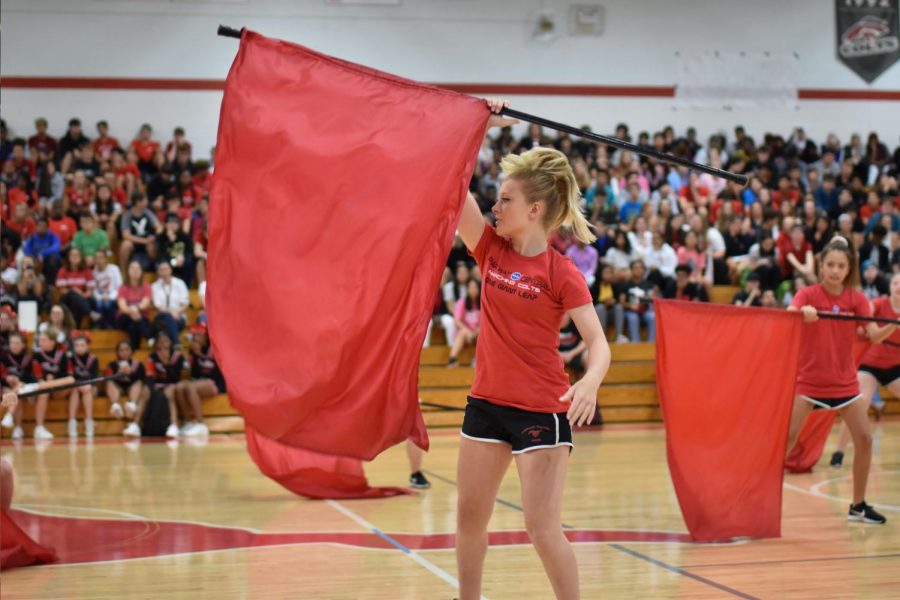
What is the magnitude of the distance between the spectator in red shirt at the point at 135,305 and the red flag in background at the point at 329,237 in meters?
11.5

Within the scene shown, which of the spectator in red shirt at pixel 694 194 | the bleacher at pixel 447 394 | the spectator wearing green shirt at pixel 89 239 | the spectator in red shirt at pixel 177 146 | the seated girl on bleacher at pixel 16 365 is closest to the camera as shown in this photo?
the seated girl on bleacher at pixel 16 365

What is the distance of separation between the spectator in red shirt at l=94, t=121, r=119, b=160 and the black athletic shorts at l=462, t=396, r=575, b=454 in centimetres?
1754

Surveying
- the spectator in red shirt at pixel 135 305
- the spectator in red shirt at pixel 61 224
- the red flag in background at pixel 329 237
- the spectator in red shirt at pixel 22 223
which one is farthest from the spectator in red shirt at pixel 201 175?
the red flag in background at pixel 329 237

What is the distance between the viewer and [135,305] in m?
15.8

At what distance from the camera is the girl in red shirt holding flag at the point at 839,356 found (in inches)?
293

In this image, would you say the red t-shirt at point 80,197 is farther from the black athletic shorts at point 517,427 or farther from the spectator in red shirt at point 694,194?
the black athletic shorts at point 517,427

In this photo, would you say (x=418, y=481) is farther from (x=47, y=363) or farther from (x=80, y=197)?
(x=80, y=197)

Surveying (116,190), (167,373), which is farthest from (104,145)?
(167,373)

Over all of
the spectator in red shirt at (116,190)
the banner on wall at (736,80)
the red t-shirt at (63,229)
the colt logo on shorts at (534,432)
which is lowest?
the colt logo on shorts at (534,432)

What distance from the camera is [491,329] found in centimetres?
430

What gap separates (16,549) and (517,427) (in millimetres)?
3412

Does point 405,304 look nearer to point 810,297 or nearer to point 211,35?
Result: point 810,297

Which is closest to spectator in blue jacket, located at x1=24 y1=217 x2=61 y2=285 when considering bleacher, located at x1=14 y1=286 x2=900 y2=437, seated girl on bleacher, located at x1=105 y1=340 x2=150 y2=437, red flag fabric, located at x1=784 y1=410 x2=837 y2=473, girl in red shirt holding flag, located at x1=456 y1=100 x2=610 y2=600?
bleacher, located at x1=14 y1=286 x2=900 y2=437

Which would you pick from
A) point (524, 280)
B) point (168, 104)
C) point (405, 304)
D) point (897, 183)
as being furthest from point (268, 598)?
point (897, 183)
